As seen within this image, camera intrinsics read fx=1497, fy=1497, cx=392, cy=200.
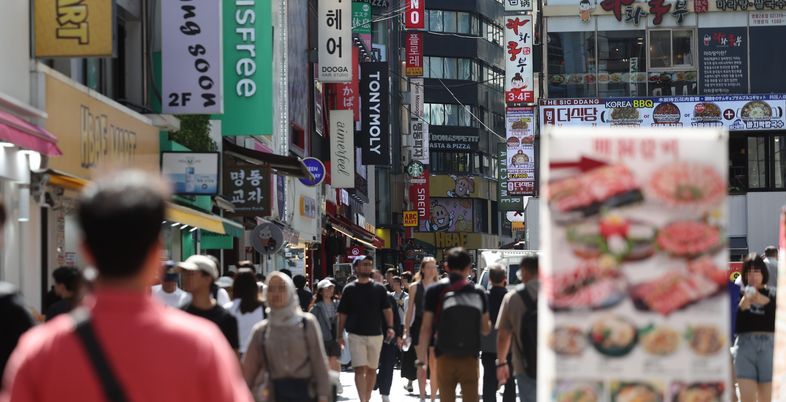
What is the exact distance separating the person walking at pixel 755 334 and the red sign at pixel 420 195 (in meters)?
74.9

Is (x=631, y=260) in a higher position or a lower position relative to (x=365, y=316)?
higher

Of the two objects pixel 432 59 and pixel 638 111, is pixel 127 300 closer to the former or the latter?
pixel 638 111

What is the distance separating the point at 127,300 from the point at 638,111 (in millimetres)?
48258

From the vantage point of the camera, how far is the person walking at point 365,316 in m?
17.4

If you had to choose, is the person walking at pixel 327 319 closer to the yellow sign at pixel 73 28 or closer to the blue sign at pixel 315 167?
the yellow sign at pixel 73 28

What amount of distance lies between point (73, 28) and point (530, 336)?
25.4 feet

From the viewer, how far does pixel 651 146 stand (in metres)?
7.17

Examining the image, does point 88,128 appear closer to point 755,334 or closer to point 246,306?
point 246,306

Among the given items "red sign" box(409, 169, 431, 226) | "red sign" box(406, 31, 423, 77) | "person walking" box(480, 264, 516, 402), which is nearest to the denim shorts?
"person walking" box(480, 264, 516, 402)

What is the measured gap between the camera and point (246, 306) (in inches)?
466

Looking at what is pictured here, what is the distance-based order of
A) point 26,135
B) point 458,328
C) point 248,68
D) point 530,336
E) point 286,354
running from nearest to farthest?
point 286,354 < point 530,336 < point 458,328 < point 26,135 < point 248,68

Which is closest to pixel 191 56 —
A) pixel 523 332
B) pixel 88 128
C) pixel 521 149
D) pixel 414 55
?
pixel 88 128

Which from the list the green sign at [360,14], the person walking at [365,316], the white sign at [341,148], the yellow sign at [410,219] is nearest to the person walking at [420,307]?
the person walking at [365,316]

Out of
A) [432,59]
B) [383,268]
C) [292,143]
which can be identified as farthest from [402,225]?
[292,143]
